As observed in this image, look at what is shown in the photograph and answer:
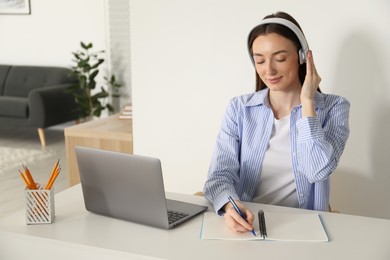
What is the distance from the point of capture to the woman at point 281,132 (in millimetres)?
2166

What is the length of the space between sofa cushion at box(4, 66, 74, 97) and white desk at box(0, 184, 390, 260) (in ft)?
16.8

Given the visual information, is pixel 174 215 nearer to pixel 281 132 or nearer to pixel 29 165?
pixel 281 132

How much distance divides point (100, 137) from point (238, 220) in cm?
215

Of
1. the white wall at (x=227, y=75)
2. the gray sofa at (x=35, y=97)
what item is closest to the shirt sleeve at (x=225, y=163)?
the white wall at (x=227, y=75)

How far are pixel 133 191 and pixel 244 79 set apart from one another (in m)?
1.37

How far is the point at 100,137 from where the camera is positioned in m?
3.84

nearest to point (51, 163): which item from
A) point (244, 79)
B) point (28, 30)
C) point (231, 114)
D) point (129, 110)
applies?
point (129, 110)

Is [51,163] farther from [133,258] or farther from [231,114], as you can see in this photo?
[133,258]

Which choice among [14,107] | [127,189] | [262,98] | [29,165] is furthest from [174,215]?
[14,107]

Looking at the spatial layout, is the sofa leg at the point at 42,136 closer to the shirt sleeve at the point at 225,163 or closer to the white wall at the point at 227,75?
the white wall at the point at 227,75

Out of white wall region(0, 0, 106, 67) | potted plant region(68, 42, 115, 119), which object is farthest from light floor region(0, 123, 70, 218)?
white wall region(0, 0, 106, 67)

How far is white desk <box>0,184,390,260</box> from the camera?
166 cm

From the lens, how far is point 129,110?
4238 millimetres

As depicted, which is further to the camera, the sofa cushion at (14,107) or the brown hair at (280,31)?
the sofa cushion at (14,107)
